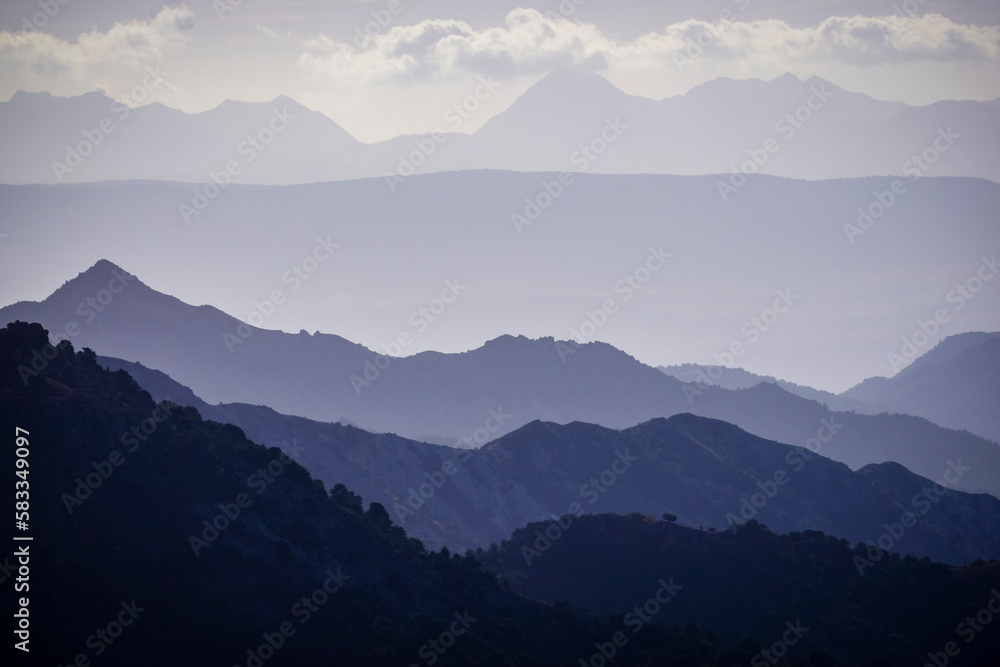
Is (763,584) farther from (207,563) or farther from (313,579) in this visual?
(207,563)

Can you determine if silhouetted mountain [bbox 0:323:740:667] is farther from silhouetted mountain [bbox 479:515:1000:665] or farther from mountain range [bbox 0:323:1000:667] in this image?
silhouetted mountain [bbox 479:515:1000:665]

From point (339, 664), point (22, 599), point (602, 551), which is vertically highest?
point (602, 551)

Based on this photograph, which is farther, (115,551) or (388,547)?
(388,547)

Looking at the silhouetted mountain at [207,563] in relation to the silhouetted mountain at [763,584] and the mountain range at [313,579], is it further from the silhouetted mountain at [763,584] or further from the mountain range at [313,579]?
the silhouetted mountain at [763,584]

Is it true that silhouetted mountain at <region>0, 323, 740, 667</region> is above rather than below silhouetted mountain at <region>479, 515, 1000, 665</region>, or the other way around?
below

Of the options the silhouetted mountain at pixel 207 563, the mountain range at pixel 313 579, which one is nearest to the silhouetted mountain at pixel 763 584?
the mountain range at pixel 313 579

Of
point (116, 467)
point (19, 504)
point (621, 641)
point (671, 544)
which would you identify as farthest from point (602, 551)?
point (19, 504)

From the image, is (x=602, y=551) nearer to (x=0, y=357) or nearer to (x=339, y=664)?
(x=339, y=664)

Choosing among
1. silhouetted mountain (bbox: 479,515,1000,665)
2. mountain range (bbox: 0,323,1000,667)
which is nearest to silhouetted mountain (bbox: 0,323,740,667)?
mountain range (bbox: 0,323,1000,667)
